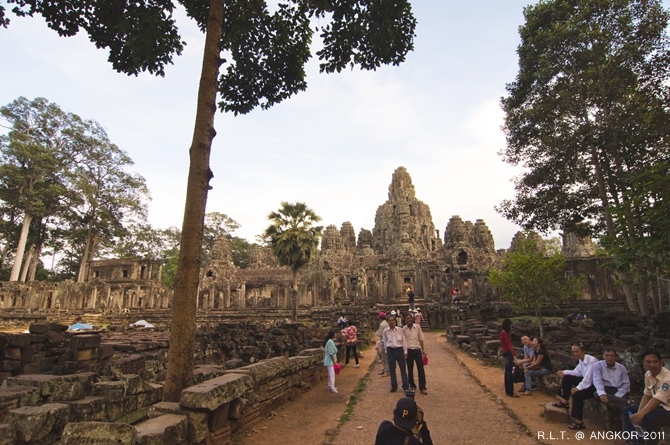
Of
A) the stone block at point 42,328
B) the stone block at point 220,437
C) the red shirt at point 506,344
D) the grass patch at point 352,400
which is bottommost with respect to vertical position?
the grass patch at point 352,400

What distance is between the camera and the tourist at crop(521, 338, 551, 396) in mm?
7250

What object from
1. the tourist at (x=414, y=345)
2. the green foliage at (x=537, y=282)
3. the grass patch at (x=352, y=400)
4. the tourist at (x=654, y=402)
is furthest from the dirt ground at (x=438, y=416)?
the green foliage at (x=537, y=282)

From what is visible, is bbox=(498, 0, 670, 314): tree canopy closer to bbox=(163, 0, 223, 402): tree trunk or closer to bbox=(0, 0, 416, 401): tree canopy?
bbox=(0, 0, 416, 401): tree canopy

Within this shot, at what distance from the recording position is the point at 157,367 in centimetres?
940

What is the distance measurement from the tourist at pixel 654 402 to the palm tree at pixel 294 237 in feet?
62.3

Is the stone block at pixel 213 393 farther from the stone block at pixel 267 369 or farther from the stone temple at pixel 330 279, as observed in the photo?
the stone temple at pixel 330 279

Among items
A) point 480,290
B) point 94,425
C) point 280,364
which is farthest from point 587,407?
point 480,290

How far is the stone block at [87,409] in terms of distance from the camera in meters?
4.59

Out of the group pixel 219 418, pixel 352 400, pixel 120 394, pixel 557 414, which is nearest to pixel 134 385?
pixel 120 394

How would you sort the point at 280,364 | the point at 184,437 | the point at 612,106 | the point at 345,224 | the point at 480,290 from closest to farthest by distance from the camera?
the point at 184,437 → the point at 280,364 → the point at 612,106 → the point at 480,290 → the point at 345,224

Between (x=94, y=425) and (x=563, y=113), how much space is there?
1922cm

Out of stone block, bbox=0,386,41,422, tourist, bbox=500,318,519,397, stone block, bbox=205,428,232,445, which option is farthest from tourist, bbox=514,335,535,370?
stone block, bbox=0,386,41,422

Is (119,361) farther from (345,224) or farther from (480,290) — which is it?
(345,224)

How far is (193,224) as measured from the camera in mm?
5160
